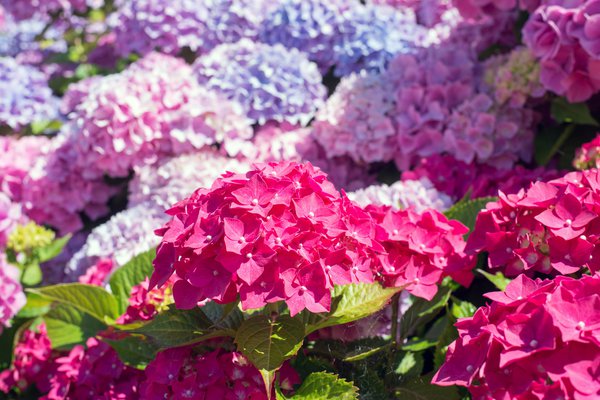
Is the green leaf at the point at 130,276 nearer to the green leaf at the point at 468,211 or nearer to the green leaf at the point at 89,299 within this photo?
the green leaf at the point at 89,299

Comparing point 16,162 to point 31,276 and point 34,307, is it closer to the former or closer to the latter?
point 31,276

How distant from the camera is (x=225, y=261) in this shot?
971 mm

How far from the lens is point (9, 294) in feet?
5.64

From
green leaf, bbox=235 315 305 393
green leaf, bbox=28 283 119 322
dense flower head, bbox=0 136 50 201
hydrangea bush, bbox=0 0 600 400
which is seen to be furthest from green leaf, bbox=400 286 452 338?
dense flower head, bbox=0 136 50 201

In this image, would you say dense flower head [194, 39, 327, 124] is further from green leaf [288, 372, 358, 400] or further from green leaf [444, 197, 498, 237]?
green leaf [288, 372, 358, 400]

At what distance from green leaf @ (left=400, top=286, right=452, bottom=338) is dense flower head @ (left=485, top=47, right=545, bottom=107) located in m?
0.85

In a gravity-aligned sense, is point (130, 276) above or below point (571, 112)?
below

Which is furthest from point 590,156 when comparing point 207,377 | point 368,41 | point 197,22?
point 197,22

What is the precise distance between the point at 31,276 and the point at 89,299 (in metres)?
0.56

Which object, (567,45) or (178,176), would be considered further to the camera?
(178,176)

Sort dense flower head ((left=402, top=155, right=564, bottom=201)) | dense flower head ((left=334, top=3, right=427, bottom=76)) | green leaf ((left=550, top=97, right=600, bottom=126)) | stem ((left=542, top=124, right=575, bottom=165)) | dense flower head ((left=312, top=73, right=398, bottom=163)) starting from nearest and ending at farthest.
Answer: dense flower head ((left=402, top=155, right=564, bottom=201)) < green leaf ((left=550, top=97, right=600, bottom=126)) < stem ((left=542, top=124, right=575, bottom=165)) < dense flower head ((left=312, top=73, right=398, bottom=163)) < dense flower head ((left=334, top=3, right=427, bottom=76))

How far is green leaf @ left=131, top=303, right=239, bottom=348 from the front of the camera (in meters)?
1.12

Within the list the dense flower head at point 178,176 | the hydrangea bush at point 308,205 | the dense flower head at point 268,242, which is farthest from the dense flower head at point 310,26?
the dense flower head at point 268,242

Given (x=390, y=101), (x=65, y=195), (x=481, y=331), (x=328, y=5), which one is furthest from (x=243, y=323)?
(x=328, y=5)
